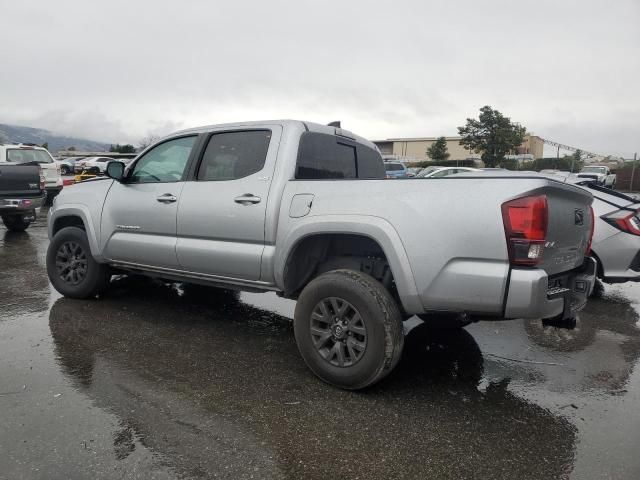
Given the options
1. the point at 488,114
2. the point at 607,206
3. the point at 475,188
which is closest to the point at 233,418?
the point at 475,188

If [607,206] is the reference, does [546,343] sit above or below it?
below

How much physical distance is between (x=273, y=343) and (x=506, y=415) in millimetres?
1960

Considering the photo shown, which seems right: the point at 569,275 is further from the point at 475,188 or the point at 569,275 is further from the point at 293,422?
the point at 293,422

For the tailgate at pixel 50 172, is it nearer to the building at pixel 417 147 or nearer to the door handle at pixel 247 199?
the door handle at pixel 247 199

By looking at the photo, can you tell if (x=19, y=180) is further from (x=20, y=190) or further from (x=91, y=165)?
(x=91, y=165)

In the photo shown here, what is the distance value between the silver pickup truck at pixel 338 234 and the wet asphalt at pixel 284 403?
1.45 feet

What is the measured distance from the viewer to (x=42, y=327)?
4.34 meters

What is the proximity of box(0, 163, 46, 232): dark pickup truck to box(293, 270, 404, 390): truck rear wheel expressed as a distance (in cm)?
856

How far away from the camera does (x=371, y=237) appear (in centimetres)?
310

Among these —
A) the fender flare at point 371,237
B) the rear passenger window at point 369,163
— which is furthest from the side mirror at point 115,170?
the rear passenger window at point 369,163

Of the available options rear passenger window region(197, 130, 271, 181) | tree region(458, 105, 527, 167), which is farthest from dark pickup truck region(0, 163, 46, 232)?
tree region(458, 105, 527, 167)

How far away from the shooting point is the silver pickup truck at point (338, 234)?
273 centimetres

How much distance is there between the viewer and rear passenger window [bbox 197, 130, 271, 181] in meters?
3.88

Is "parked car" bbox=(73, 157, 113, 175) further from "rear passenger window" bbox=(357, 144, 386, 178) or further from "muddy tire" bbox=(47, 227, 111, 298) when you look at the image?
"rear passenger window" bbox=(357, 144, 386, 178)
